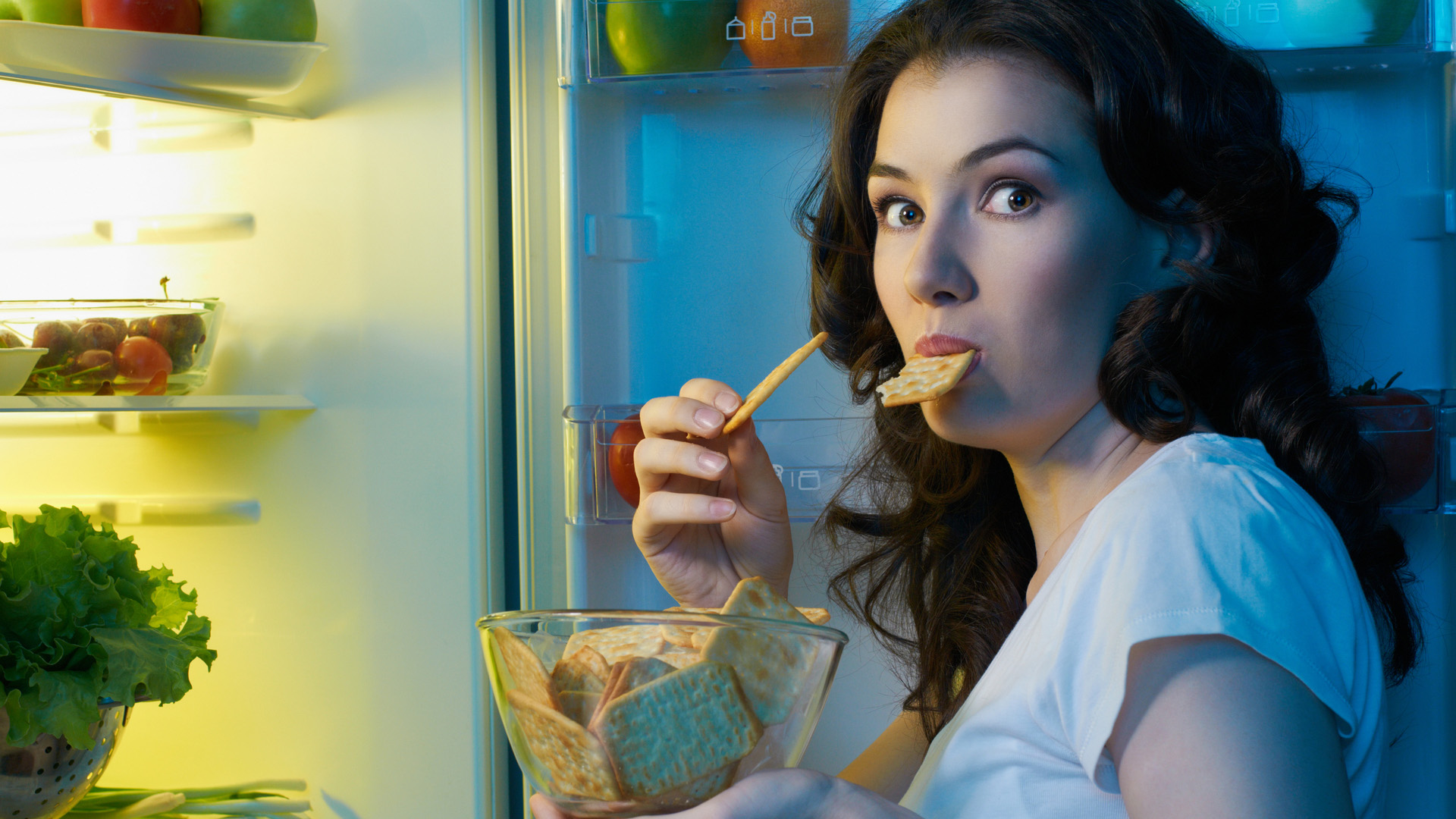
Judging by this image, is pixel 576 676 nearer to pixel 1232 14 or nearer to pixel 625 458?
pixel 625 458

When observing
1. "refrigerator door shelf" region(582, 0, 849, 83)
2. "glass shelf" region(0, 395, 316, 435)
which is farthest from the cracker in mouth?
"glass shelf" region(0, 395, 316, 435)

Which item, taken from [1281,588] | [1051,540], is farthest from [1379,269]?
[1281,588]

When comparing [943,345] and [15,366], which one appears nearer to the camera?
[943,345]

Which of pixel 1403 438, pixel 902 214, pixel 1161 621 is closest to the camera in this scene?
pixel 1161 621

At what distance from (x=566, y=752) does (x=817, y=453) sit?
737 mm

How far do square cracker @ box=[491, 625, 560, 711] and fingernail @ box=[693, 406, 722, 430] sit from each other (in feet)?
1.29

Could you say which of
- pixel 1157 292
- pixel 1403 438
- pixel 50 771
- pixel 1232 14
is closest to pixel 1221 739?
pixel 1157 292

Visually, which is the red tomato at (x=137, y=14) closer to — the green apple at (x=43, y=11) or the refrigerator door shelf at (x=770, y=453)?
the green apple at (x=43, y=11)

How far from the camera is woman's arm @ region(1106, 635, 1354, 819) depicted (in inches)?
23.2

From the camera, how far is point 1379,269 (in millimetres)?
1135

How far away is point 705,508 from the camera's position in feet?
3.23

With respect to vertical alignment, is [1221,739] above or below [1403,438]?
below

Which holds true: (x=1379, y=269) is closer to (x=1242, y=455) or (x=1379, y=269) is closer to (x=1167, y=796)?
(x=1242, y=455)

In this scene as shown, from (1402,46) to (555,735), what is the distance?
1.06 m
